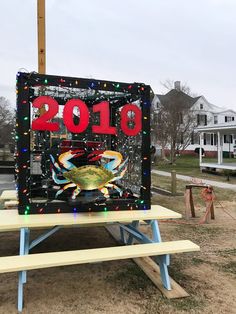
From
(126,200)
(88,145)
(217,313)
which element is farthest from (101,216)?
(88,145)

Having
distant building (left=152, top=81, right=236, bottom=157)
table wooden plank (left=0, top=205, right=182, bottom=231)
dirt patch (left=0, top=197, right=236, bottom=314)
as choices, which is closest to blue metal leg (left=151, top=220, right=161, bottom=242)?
table wooden plank (left=0, top=205, right=182, bottom=231)

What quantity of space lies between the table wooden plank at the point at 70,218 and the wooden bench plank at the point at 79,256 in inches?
14.3

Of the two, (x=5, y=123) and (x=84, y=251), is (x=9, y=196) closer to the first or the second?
(x=84, y=251)

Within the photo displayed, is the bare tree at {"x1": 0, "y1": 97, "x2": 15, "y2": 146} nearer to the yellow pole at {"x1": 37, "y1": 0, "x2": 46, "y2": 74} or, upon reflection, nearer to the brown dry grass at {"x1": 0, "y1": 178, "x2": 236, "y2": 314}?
Answer: the yellow pole at {"x1": 37, "y1": 0, "x2": 46, "y2": 74}

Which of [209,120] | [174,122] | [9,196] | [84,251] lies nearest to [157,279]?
[84,251]

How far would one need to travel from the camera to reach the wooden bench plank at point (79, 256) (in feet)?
9.23

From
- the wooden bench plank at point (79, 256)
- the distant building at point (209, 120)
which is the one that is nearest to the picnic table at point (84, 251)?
the wooden bench plank at point (79, 256)

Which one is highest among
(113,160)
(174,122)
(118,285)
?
(174,122)

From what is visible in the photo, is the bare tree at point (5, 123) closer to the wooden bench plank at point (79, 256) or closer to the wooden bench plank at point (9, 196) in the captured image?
the wooden bench plank at point (9, 196)

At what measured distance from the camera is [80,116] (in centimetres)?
379

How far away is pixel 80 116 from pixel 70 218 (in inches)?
46.8

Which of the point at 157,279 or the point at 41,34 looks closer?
the point at 157,279

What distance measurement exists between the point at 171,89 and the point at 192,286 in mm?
27001

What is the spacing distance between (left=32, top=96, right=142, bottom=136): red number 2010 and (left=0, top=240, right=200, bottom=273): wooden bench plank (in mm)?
1417
